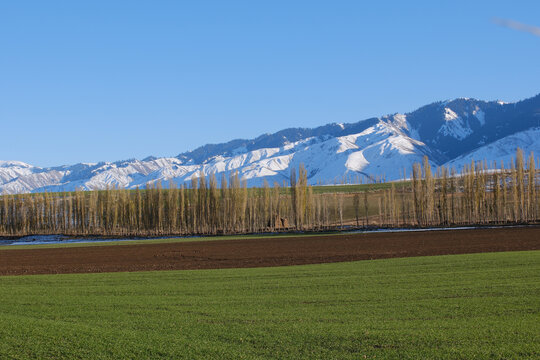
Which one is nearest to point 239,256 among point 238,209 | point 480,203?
point 238,209

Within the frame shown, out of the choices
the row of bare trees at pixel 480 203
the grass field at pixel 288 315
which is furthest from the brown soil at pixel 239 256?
the row of bare trees at pixel 480 203

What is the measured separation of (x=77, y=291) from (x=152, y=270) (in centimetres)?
842

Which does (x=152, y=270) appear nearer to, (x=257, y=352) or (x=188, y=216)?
(x=257, y=352)

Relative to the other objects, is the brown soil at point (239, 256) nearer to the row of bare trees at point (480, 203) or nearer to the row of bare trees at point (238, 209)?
the row of bare trees at point (480, 203)

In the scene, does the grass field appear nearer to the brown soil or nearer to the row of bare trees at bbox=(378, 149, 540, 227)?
the brown soil

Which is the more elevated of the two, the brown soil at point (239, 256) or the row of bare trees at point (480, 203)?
the row of bare trees at point (480, 203)

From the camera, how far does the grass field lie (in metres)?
11.2

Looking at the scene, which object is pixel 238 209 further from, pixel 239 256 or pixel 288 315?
pixel 288 315

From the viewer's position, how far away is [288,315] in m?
14.8

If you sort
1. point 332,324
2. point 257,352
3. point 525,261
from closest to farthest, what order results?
point 257,352 < point 332,324 < point 525,261

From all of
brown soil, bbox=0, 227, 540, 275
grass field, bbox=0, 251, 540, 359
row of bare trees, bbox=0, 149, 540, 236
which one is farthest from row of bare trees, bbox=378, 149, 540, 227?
grass field, bbox=0, 251, 540, 359

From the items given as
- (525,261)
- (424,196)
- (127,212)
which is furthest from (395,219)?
(525,261)

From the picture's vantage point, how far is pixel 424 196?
7400cm

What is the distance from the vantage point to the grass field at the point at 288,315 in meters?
11.2
